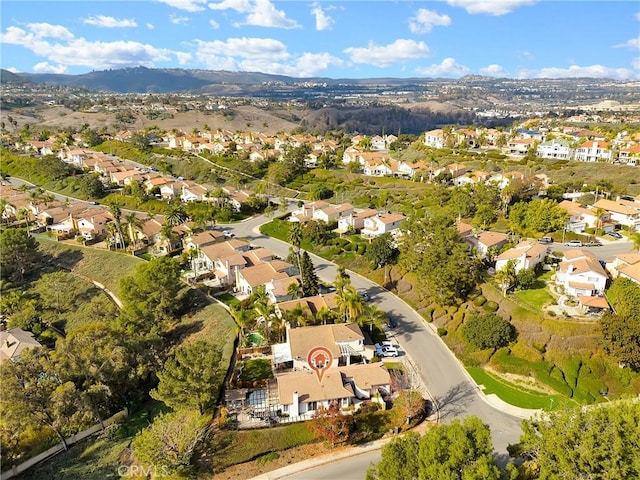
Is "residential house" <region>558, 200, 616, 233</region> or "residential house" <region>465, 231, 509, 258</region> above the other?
"residential house" <region>558, 200, 616, 233</region>

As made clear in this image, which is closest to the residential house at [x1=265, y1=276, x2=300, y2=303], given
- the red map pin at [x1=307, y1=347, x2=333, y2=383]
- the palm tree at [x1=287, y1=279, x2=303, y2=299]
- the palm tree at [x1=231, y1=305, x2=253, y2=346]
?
the palm tree at [x1=287, y1=279, x2=303, y2=299]

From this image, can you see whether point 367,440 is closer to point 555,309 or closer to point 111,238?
point 555,309

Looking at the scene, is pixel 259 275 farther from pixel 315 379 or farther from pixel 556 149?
pixel 556 149

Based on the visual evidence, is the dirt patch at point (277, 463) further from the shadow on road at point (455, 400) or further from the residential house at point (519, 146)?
the residential house at point (519, 146)

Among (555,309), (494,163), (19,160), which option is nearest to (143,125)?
(19,160)

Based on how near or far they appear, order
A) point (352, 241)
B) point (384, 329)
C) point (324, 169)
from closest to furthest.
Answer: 1. point (384, 329)
2. point (352, 241)
3. point (324, 169)

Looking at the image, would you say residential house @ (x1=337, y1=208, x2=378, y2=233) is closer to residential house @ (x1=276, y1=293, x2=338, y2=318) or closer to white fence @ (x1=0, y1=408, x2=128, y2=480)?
residential house @ (x1=276, y1=293, x2=338, y2=318)
